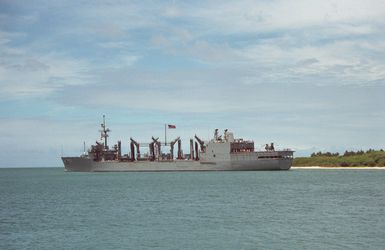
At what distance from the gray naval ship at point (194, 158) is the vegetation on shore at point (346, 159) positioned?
3190cm

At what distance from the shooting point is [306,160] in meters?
169

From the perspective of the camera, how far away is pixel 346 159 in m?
154

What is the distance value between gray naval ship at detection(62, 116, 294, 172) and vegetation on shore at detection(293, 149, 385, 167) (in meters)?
31.9

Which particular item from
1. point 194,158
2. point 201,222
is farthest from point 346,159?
point 201,222

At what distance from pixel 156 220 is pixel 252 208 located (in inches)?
445

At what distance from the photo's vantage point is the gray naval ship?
123500 mm

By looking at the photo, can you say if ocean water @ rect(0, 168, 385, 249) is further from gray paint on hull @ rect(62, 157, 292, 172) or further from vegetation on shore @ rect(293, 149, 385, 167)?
vegetation on shore @ rect(293, 149, 385, 167)

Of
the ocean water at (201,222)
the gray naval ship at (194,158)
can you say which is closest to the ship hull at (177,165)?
the gray naval ship at (194,158)

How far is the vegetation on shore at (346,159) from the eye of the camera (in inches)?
5718

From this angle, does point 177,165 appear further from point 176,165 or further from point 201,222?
point 201,222

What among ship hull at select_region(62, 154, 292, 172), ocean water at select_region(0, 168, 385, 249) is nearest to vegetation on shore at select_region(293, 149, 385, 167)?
ship hull at select_region(62, 154, 292, 172)

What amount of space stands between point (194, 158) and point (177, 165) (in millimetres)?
6436

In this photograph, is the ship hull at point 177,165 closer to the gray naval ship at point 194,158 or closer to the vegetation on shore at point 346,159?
the gray naval ship at point 194,158

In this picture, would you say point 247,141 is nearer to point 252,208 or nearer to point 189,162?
point 189,162
